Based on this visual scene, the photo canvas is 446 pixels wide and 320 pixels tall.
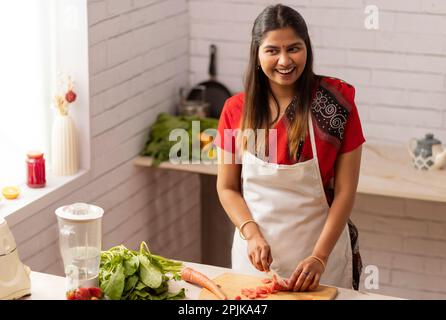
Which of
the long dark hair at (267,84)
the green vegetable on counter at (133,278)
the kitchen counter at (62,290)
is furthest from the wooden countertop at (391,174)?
the green vegetable on counter at (133,278)

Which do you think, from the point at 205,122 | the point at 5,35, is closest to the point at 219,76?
the point at 205,122

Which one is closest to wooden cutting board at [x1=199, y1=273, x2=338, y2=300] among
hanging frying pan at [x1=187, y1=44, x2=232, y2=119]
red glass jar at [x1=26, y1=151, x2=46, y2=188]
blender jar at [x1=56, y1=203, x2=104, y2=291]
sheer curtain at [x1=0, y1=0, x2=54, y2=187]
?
blender jar at [x1=56, y1=203, x2=104, y2=291]

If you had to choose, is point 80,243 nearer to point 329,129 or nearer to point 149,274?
point 149,274

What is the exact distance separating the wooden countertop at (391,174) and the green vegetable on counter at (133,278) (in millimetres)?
1417

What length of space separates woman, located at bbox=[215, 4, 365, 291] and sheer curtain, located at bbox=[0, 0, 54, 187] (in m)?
0.99

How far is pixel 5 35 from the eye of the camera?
3.40m

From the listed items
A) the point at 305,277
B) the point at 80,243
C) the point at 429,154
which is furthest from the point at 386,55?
the point at 80,243

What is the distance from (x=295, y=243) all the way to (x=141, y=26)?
5.28 feet

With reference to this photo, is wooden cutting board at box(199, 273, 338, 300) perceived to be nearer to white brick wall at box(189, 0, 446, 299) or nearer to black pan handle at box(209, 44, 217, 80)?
white brick wall at box(189, 0, 446, 299)

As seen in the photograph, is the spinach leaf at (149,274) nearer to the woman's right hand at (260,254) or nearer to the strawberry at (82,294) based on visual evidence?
the strawberry at (82,294)

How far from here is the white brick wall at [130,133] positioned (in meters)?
3.71

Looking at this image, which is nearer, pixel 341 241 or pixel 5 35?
pixel 341 241

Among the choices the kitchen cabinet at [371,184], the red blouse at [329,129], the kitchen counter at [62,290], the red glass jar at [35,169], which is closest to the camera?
the kitchen counter at [62,290]
